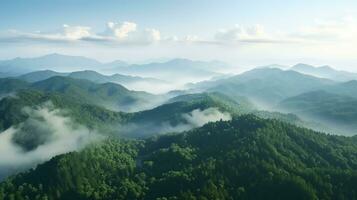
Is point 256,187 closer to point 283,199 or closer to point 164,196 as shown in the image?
point 283,199

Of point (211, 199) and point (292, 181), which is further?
point (292, 181)

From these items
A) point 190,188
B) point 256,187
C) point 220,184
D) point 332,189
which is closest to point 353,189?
point 332,189

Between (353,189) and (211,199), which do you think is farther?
(353,189)

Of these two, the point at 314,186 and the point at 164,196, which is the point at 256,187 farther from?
the point at 164,196

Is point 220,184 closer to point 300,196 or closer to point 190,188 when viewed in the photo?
point 190,188

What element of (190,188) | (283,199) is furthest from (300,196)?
(190,188)

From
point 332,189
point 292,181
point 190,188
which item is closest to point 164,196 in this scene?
point 190,188
